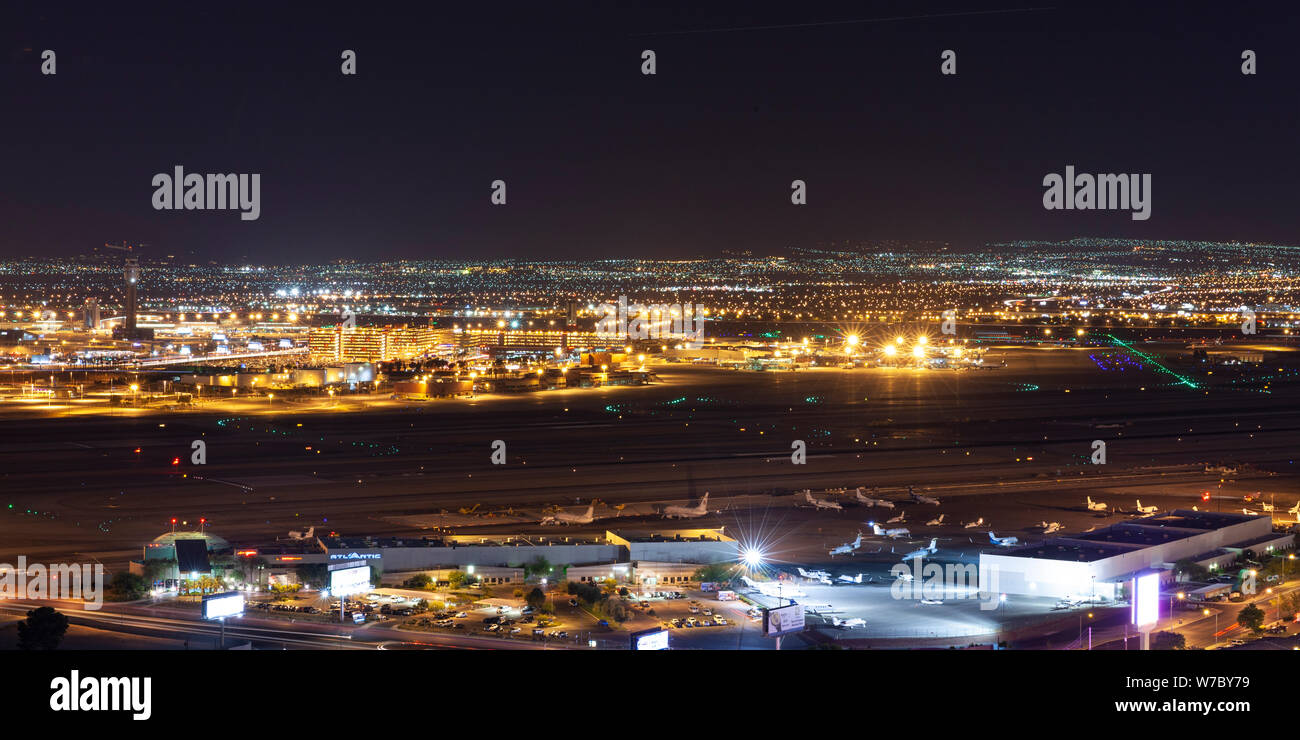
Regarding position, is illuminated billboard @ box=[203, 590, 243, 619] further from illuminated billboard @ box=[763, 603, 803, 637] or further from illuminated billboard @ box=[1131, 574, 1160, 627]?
illuminated billboard @ box=[1131, 574, 1160, 627]

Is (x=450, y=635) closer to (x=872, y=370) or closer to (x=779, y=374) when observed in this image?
(x=779, y=374)

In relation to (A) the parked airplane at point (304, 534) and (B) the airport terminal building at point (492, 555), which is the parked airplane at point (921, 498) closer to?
(B) the airport terminal building at point (492, 555)

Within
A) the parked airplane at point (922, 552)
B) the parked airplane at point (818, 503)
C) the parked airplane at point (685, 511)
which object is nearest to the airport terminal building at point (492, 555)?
the parked airplane at point (922, 552)

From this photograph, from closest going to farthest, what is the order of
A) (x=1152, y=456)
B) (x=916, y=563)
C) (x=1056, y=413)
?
(x=916, y=563) → (x=1152, y=456) → (x=1056, y=413)

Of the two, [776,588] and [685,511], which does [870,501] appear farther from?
[776,588]

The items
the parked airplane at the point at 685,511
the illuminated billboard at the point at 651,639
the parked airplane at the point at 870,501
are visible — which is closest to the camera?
the illuminated billboard at the point at 651,639

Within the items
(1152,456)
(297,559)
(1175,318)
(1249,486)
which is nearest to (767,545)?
(297,559)
